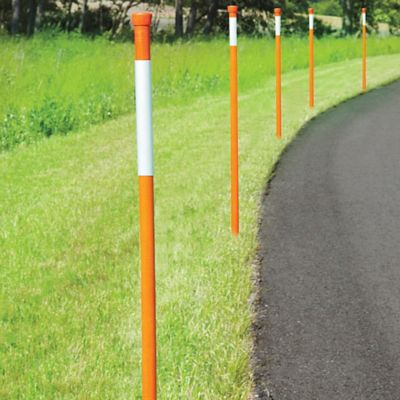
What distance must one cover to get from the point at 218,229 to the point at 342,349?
249 centimetres

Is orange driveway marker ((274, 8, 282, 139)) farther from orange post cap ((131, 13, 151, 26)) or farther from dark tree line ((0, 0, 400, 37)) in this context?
dark tree line ((0, 0, 400, 37))

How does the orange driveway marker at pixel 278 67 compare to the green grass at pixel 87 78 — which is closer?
the orange driveway marker at pixel 278 67

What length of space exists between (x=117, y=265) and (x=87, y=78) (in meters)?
9.73

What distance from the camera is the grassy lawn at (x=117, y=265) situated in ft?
13.9

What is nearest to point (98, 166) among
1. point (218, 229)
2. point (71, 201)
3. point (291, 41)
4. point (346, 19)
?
point (71, 201)

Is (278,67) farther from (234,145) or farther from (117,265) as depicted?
(117,265)

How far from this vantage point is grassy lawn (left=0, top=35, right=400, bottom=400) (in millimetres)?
4242

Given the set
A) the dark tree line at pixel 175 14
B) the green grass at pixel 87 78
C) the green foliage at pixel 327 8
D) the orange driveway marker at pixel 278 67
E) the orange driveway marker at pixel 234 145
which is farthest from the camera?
the green foliage at pixel 327 8

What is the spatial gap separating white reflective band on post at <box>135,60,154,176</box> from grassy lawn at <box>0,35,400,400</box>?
1.20 metres

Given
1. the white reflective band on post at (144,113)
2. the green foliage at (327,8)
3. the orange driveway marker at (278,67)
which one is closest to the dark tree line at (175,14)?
the orange driveway marker at (278,67)

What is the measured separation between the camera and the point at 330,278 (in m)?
5.86

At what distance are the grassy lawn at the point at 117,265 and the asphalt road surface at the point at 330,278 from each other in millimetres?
172

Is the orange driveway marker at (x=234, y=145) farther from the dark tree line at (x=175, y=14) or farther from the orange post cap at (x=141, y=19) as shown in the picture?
the dark tree line at (x=175, y=14)

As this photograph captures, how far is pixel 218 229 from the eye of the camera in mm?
6961
